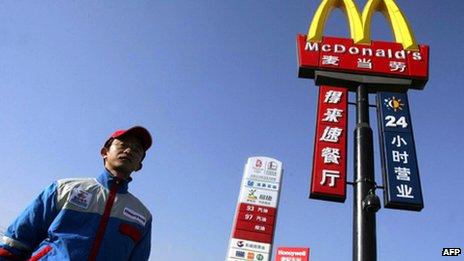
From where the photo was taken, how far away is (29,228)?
2498 millimetres

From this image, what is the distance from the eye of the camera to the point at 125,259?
8.54 ft

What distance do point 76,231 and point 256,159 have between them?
35.2 feet

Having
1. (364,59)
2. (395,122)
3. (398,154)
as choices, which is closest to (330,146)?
(398,154)

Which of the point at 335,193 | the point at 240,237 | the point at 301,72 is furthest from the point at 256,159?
the point at 335,193

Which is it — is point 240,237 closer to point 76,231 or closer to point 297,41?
point 297,41

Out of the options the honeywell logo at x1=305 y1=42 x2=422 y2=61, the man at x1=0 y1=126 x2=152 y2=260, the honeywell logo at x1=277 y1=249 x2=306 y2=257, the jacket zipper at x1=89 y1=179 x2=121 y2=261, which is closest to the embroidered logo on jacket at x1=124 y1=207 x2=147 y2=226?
the man at x1=0 y1=126 x2=152 y2=260

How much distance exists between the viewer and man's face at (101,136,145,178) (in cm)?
286

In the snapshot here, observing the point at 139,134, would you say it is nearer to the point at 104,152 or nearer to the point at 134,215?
the point at 104,152

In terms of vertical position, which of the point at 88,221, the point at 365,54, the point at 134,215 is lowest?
the point at 88,221

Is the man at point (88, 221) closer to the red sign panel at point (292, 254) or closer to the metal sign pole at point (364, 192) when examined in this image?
the metal sign pole at point (364, 192)

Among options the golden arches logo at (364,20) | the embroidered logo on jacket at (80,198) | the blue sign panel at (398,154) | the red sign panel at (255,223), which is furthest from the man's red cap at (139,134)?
the red sign panel at (255,223)

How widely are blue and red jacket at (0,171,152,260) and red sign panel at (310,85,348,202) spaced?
605 centimetres

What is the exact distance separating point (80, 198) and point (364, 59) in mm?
8732

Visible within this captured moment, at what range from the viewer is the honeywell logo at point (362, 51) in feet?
32.8
